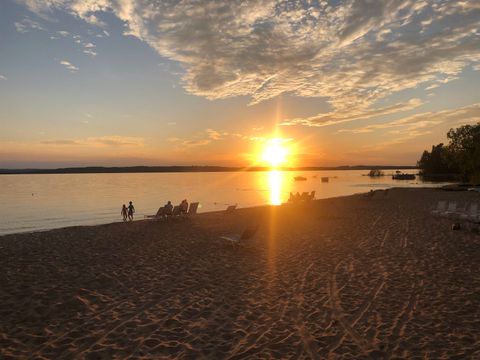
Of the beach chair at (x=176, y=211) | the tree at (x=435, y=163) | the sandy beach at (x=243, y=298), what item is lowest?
the sandy beach at (x=243, y=298)

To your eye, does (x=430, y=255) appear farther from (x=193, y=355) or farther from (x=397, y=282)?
(x=193, y=355)

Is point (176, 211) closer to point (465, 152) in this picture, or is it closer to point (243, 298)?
point (243, 298)

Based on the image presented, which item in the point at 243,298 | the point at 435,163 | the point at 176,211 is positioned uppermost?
the point at 435,163

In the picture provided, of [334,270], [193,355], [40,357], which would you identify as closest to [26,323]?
[40,357]

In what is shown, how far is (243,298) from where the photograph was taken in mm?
8133

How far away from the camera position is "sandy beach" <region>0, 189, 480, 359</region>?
5828 millimetres

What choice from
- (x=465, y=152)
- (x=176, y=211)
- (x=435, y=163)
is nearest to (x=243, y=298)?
(x=176, y=211)

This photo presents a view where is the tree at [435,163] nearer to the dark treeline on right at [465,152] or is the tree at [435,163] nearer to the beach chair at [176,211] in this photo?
the dark treeline on right at [465,152]

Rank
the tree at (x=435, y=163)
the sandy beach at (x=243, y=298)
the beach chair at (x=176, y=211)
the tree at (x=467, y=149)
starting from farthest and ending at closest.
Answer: the tree at (x=435, y=163), the tree at (x=467, y=149), the beach chair at (x=176, y=211), the sandy beach at (x=243, y=298)

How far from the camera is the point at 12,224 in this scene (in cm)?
3134

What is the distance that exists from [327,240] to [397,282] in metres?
5.94

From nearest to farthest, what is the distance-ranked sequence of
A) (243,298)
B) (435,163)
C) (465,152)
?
(243,298)
(465,152)
(435,163)

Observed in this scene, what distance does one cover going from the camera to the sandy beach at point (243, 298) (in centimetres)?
583

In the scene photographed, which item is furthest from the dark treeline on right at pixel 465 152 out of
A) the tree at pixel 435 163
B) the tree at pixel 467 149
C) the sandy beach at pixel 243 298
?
the sandy beach at pixel 243 298
